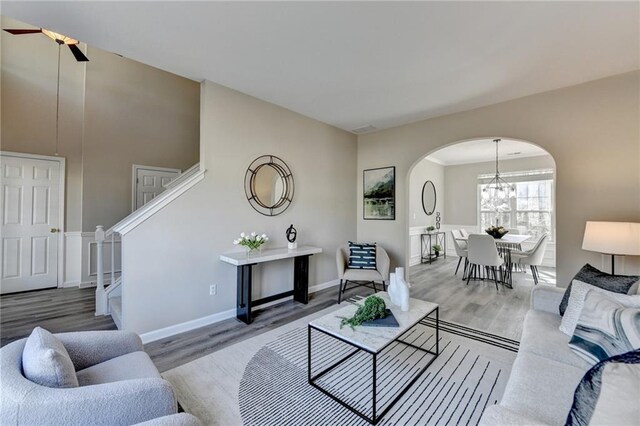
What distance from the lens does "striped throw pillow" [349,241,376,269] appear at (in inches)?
153

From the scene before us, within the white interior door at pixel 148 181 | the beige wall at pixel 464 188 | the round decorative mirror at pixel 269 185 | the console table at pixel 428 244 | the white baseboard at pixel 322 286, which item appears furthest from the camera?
the beige wall at pixel 464 188

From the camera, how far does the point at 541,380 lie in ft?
4.40

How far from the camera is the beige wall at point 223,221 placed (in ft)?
8.77

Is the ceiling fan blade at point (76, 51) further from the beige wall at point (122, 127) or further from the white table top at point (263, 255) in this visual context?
the white table top at point (263, 255)

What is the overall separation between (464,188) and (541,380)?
22.6ft

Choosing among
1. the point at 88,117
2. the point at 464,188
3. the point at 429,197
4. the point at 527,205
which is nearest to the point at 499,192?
the point at 527,205

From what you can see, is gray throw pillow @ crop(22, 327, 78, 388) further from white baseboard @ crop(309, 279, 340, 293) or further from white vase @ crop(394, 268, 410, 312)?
white baseboard @ crop(309, 279, 340, 293)

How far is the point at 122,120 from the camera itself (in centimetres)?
458

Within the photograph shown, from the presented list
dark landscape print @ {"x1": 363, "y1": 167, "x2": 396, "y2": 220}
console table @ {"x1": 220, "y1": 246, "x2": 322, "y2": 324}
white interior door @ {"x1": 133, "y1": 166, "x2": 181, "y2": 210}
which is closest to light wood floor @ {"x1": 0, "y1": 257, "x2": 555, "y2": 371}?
console table @ {"x1": 220, "y1": 246, "x2": 322, "y2": 324}

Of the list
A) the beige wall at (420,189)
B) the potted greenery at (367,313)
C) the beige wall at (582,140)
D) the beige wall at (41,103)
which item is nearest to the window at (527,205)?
the beige wall at (420,189)

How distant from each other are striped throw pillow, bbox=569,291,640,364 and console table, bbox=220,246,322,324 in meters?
2.66

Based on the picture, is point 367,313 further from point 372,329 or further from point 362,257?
point 362,257

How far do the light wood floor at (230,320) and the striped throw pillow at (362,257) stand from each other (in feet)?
1.80

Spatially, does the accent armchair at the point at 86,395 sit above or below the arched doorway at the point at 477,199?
below
